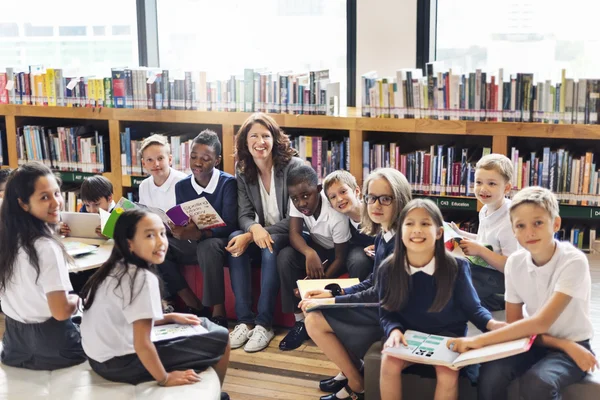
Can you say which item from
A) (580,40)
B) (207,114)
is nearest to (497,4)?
(580,40)

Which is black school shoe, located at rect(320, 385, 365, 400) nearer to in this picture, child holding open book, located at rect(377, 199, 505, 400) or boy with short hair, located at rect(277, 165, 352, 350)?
child holding open book, located at rect(377, 199, 505, 400)

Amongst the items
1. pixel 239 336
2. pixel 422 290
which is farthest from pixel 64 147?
pixel 422 290

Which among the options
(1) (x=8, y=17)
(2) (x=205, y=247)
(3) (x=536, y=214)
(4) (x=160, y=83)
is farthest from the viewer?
(1) (x=8, y=17)

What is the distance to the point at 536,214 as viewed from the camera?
254 centimetres

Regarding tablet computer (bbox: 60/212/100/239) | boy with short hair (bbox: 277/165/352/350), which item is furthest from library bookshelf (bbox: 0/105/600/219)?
tablet computer (bbox: 60/212/100/239)

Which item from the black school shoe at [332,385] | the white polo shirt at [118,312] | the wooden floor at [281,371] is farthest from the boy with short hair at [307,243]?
the white polo shirt at [118,312]

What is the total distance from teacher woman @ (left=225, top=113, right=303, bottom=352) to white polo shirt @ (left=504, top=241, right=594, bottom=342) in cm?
146

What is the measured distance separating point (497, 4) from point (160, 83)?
2.20 m

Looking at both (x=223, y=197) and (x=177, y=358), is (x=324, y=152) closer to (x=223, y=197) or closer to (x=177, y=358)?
(x=223, y=197)

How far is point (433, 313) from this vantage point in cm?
273

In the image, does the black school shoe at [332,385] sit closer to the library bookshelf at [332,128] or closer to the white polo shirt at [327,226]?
the white polo shirt at [327,226]

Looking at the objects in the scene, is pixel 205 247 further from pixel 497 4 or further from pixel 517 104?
pixel 497 4

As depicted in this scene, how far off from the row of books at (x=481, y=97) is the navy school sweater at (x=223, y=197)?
3.22 feet

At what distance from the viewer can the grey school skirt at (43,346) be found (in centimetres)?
280
